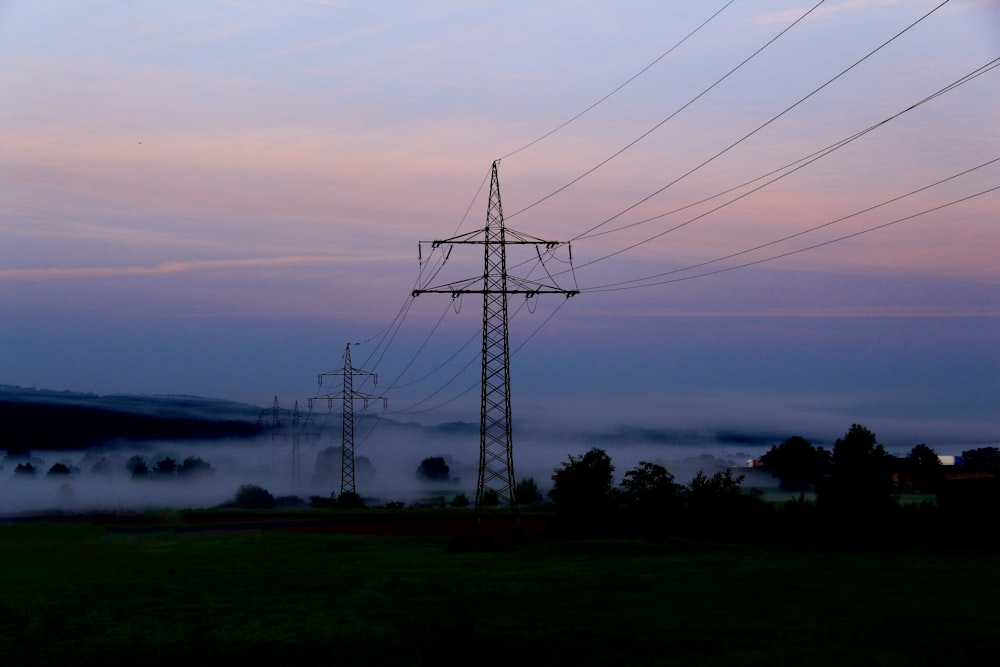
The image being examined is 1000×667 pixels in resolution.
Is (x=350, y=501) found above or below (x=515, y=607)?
above

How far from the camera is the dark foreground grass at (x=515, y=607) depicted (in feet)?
135

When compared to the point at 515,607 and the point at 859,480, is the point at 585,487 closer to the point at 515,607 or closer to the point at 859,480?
the point at 859,480

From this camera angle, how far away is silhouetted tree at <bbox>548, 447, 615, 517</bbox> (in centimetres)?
10181

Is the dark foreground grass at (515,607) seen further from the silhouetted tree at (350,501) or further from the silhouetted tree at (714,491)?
the silhouetted tree at (350,501)

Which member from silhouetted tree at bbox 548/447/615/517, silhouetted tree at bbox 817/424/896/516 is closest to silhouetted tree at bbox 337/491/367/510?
silhouetted tree at bbox 548/447/615/517

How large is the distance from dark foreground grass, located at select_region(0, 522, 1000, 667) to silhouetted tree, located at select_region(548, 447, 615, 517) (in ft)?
44.6

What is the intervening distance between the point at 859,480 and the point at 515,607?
56780 millimetres

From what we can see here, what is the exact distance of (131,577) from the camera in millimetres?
70750

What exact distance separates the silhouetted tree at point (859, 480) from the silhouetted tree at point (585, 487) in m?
19.6

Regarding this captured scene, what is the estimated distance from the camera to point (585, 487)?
336 ft

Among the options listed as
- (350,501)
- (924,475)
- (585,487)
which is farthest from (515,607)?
(924,475)

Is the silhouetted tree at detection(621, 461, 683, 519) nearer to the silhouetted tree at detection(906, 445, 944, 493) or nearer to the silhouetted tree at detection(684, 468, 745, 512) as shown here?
the silhouetted tree at detection(684, 468, 745, 512)

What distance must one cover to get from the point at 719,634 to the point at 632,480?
62.4 meters

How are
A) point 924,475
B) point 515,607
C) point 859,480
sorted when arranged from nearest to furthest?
point 515,607, point 859,480, point 924,475
